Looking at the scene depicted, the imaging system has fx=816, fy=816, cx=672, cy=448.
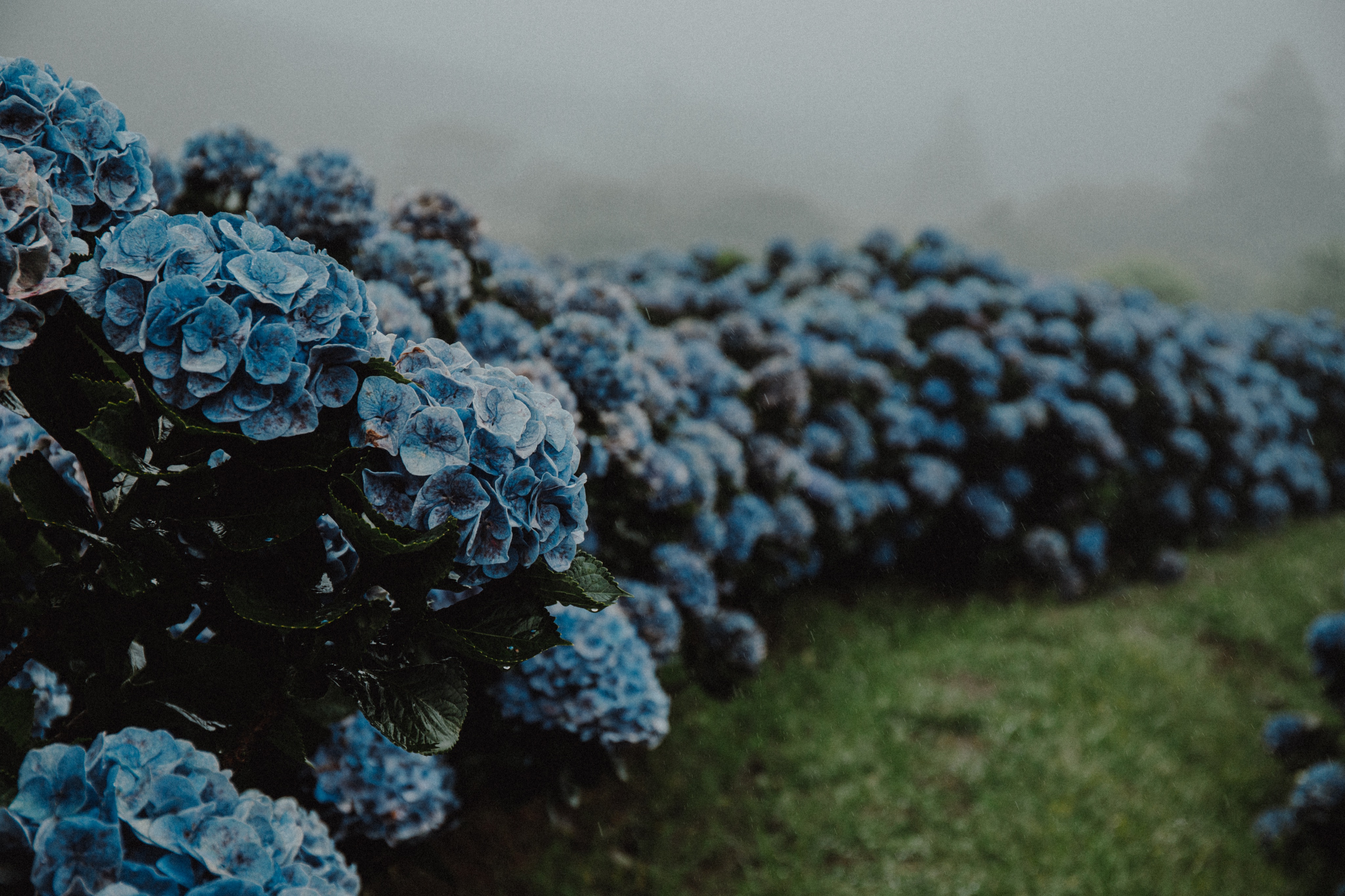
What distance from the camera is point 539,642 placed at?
979 mm

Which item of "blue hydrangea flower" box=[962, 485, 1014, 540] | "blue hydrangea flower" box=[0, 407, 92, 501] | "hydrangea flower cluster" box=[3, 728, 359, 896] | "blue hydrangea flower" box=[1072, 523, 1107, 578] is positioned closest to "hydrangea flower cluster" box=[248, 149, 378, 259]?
"blue hydrangea flower" box=[0, 407, 92, 501]

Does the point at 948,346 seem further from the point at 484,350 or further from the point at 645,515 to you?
the point at 484,350

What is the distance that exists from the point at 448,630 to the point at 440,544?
12 centimetres

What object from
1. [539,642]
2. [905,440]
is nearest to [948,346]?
[905,440]

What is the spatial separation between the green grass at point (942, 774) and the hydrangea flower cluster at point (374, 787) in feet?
0.46

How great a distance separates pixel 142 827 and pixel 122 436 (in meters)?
0.41

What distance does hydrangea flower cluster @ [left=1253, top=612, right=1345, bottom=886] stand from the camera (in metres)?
2.80

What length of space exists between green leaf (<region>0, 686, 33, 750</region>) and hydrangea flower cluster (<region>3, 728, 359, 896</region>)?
0.46 feet

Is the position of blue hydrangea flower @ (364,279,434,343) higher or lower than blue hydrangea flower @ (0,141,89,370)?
lower

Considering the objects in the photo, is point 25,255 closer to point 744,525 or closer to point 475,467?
point 475,467

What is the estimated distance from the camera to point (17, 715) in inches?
38.9

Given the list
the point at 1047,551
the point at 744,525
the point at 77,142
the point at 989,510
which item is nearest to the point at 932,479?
the point at 989,510

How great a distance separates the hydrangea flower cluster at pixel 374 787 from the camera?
1724 mm

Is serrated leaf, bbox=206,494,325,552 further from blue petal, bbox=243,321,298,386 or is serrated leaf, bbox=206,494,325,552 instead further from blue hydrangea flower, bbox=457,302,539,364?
blue hydrangea flower, bbox=457,302,539,364
